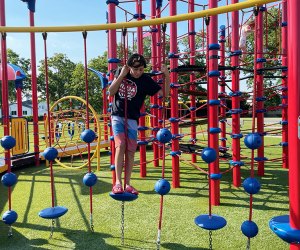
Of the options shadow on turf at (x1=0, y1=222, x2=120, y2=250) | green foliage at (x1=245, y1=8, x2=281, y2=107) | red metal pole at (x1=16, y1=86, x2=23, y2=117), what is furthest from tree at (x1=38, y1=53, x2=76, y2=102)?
shadow on turf at (x1=0, y1=222, x2=120, y2=250)

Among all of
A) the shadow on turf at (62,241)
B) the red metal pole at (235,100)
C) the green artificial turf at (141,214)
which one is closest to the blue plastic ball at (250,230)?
the green artificial turf at (141,214)

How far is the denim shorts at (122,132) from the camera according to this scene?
3303mm

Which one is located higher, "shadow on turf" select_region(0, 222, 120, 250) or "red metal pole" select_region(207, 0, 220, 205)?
"red metal pole" select_region(207, 0, 220, 205)

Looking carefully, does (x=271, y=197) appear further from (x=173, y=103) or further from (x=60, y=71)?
(x=60, y=71)

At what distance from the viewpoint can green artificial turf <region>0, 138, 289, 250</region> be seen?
3264 millimetres

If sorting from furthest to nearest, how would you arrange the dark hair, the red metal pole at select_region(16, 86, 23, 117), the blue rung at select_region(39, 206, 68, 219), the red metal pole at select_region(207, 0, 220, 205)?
the red metal pole at select_region(16, 86, 23, 117) → the red metal pole at select_region(207, 0, 220, 205) → the dark hair → the blue rung at select_region(39, 206, 68, 219)

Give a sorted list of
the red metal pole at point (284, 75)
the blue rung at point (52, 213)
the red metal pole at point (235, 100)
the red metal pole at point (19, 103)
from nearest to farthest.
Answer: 1. the blue rung at point (52, 213)
2. the red metal pole at point (235, 100)
3. the red metal pole at point (284, 75)
4. the red metal pole at point (19, 103)

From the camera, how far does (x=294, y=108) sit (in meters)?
2.22

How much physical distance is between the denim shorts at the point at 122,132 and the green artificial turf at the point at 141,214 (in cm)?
103

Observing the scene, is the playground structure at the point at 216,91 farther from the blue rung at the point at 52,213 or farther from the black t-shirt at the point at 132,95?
the blue rung at the point at 52,213

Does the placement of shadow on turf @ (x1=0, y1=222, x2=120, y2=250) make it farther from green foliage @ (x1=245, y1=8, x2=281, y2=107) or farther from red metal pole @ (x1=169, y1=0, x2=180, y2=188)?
green foliage @ (x1=245, y1=8, x2=281, y2=107)

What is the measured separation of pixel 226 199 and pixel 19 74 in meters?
7.46

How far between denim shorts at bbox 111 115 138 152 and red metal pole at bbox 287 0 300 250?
5.34ft

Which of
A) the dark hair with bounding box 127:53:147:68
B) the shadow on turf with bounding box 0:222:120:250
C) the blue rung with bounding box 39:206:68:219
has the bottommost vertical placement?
the shadow on turf with bounding box 0:222:120:250
